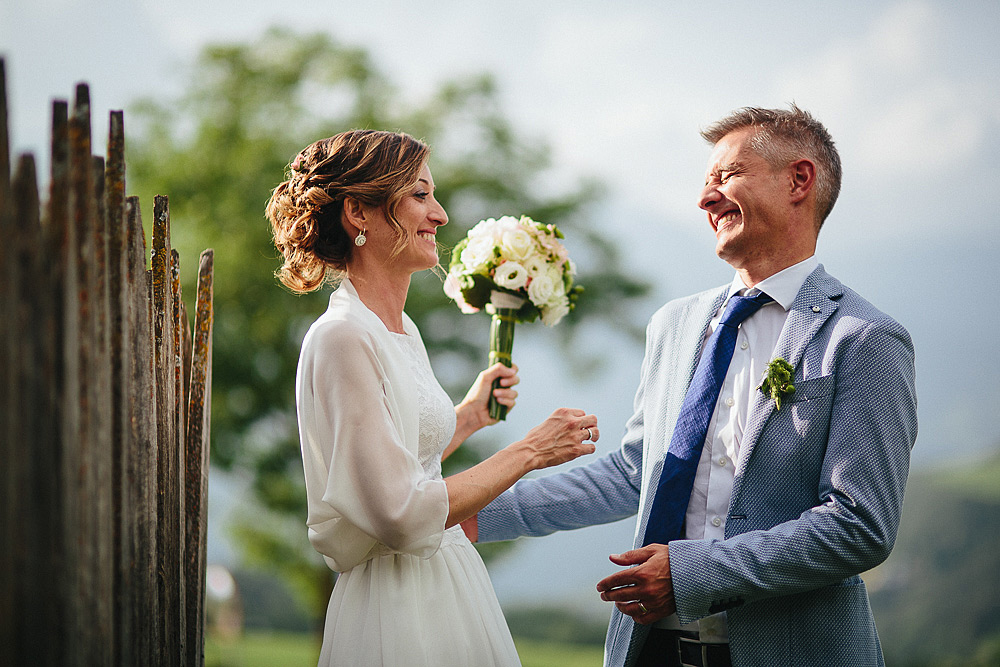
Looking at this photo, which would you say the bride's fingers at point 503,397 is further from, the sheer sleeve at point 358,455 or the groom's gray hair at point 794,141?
the groom's gray hair at point 794,141

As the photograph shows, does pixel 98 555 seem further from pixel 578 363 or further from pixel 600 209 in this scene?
pixel 600 209

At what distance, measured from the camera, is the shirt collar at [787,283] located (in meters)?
3.23

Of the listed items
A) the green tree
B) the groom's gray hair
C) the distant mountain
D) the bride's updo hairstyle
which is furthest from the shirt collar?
the distant mountain

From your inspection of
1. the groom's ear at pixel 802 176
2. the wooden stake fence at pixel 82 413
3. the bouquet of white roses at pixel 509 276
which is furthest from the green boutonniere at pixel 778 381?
the wooden stake fence at pixel 82 413

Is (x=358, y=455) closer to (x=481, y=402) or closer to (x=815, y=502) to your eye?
(x=481, y=402)

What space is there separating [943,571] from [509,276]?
1361 cm

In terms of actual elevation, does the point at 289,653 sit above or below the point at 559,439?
below

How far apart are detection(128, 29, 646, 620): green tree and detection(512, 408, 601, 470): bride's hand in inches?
312

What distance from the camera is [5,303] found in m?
1.75

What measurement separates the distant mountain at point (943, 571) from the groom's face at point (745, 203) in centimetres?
1246

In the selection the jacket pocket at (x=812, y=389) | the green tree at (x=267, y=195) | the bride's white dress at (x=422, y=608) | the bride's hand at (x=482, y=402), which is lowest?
the bride's white dress at (x=422, y=608)

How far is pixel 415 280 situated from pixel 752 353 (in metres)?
8.78

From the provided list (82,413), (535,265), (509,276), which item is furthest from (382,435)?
(535,265)

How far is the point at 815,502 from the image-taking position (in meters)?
2.90
